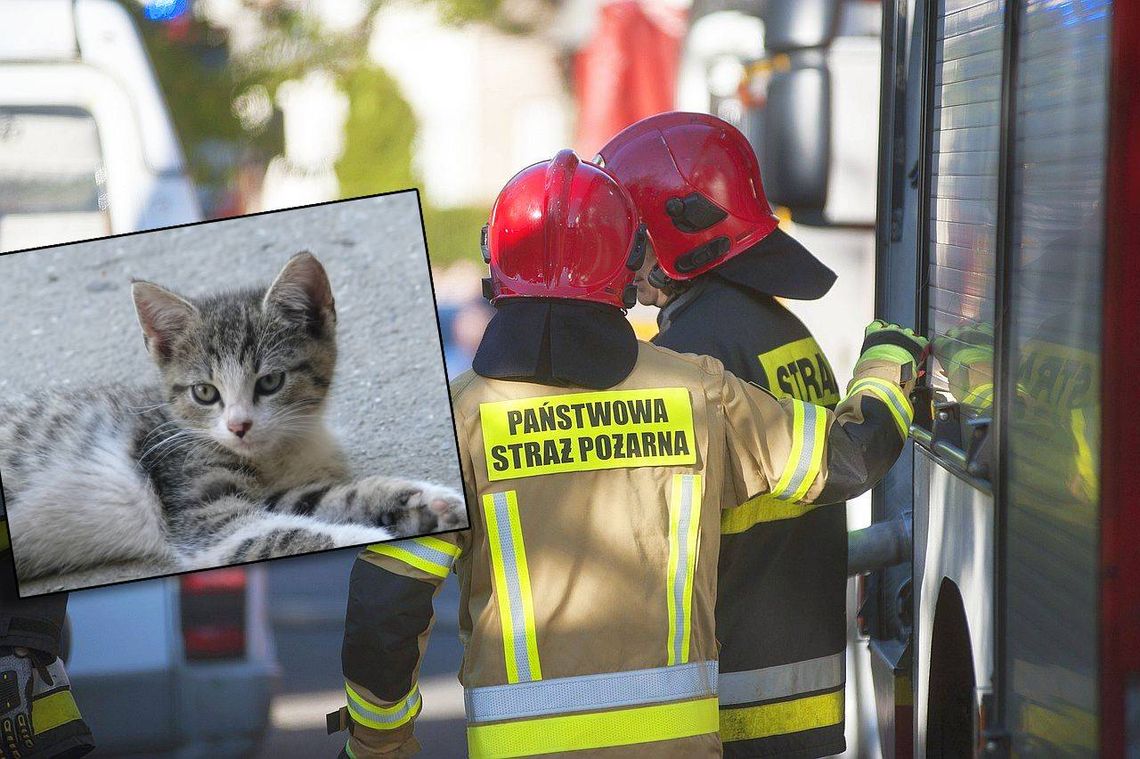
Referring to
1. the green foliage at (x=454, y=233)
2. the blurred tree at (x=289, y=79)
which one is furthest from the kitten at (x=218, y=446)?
the green foliage at (x=454, y=233)

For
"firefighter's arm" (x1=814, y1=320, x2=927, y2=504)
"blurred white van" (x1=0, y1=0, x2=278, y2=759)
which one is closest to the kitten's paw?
"firefighter's arm" (x1=814, y1=320, x2=927, y2=504)

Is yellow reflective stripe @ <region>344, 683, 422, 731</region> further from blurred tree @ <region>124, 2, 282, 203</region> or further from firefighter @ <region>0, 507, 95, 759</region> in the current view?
blurred tree @ <region>124, 2, 282, 203</region>

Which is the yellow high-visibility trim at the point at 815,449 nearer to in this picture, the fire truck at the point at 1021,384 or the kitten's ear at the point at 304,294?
the fire truck at the point at 1021,384

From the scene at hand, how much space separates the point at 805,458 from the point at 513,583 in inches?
22.8

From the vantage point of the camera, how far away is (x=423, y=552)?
2666 mm

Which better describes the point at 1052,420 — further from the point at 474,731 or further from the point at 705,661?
the point at 474,731

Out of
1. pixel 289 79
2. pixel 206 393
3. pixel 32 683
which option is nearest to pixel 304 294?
pixel 206 393

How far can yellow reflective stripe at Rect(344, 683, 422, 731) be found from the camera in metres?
2.82

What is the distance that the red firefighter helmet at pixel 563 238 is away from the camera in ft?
9.48

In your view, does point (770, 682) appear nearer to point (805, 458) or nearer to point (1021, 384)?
point (805, 458)

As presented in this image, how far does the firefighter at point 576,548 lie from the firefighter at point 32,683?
644 millimetres

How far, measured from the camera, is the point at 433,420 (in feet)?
8.43

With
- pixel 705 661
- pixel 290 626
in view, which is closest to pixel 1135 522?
pixel 705 661

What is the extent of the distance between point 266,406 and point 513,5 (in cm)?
1645
